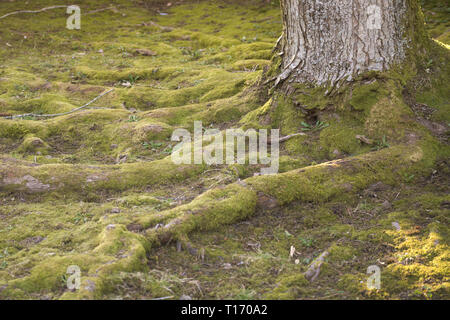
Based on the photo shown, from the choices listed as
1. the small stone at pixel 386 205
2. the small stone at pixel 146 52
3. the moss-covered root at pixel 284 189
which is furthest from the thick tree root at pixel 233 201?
the small stone at pixel 146 52

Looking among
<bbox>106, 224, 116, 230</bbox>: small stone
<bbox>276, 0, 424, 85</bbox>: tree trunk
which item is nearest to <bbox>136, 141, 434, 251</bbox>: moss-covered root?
<bbox>106, 224, 116, 230</bbox>: small stone

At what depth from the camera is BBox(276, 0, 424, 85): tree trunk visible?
618 cm

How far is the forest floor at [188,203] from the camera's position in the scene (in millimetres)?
3943

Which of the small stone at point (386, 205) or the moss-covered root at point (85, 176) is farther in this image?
the moss-covered root at point (85, 176)

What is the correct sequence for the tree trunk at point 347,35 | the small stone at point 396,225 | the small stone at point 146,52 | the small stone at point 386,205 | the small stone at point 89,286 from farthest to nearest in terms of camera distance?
1. the small stone at point 146,52
2. the tree trunk at point 347,35
3. the small stone at point 386,205
4. the small stone at point 396,225
5. the small stone at point 89,286

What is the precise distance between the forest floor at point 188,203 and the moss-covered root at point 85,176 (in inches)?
0.6

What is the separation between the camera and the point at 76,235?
15.6 feet

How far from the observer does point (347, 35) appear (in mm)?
6223

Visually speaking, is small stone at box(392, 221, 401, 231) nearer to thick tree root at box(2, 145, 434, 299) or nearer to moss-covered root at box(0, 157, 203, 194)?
thick tree root at box(2, 145, 434, 299)

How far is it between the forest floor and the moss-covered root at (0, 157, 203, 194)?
2 centimetres

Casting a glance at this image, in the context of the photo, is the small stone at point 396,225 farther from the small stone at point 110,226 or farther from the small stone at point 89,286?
the small stone at point 89,286

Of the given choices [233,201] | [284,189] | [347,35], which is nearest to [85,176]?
[233,201]

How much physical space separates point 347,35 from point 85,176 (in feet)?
13.6

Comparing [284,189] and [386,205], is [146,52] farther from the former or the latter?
[386,205]
